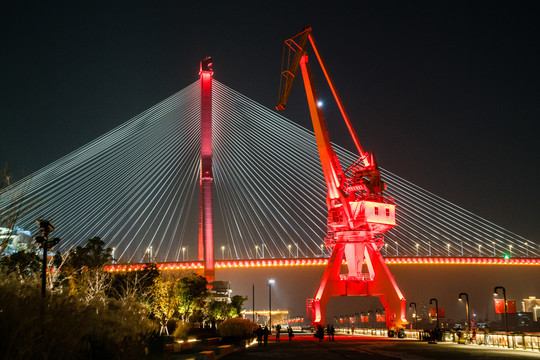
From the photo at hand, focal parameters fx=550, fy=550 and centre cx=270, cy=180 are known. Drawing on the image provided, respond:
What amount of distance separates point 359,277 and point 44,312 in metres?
51.1

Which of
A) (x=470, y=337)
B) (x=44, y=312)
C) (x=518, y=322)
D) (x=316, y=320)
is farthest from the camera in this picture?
(x=518, y=322)

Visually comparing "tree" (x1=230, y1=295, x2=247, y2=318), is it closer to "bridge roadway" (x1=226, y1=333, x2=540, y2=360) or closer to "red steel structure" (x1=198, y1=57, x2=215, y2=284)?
"red steel structure" (x1=198, y1=57, x2=215, y2=284)

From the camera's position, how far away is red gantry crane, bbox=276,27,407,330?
186 ft

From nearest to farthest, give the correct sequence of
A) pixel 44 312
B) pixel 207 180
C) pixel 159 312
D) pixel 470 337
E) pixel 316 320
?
pixel 44 312, pixel 470 337, pixel 159 312, pixel 316 320, pixel 207 180

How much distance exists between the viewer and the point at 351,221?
56625 millimetres

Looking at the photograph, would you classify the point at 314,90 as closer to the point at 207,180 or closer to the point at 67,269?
the point at 207,180

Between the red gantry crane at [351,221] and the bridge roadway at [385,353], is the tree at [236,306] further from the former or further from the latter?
the bridge roadway at [385,353]

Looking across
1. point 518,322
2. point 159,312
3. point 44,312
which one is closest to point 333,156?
point 159,312

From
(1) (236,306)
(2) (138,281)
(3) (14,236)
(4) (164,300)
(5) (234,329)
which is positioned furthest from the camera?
(1) (236,306)

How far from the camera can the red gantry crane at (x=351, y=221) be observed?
5678cm

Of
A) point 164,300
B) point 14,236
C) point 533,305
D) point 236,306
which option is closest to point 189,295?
point 164,300

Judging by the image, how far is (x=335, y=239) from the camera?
5803cm

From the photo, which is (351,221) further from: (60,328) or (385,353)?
(60,328)

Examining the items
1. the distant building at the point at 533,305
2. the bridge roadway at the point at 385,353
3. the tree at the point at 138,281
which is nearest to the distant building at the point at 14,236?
the tree at the point at 138,281
